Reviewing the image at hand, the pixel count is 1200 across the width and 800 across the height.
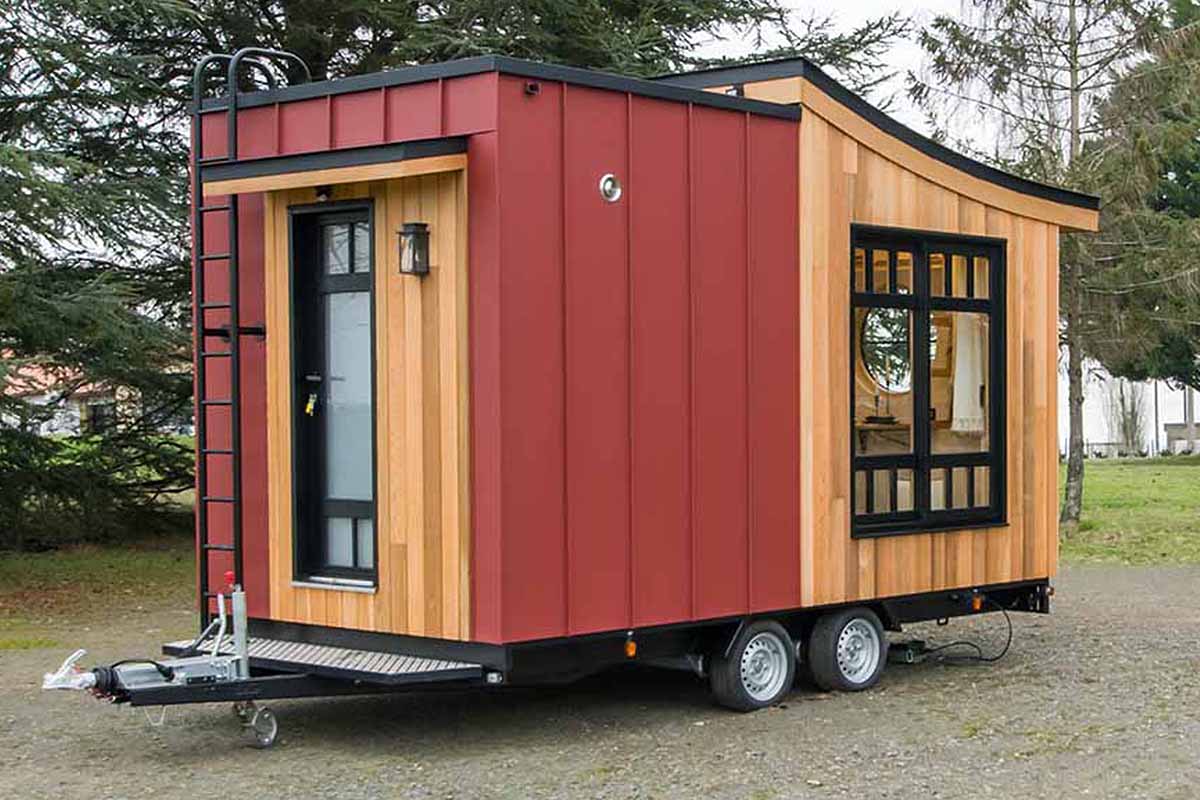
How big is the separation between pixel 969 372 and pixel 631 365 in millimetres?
2984

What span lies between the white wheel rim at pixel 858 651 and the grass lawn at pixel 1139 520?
987cm

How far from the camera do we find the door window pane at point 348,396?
8969 mm

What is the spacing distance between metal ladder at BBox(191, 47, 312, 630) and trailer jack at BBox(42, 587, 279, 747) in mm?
647

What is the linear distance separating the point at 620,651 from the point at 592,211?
2.20m

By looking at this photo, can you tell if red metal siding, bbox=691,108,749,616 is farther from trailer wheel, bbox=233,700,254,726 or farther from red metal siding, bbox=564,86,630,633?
trailer wheel, bbox=233,700,254,726

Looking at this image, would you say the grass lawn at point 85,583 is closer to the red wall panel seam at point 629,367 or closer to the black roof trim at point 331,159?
the black roof trim at point 331,159

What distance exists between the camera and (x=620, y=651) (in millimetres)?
8797

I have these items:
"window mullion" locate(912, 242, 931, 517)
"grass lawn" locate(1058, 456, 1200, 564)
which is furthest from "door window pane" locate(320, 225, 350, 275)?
"grass lawn" locate(1058, 456, 1200, 564)

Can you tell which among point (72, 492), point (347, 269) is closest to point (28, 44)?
point (72, 492)

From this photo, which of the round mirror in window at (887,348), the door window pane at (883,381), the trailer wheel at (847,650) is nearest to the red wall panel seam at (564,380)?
the trailer wheel at (847,650)

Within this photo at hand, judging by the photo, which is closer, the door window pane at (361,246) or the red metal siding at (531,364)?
the red metal siding at (531,364)

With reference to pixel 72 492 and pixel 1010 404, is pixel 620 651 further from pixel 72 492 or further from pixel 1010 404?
pixel 72 492

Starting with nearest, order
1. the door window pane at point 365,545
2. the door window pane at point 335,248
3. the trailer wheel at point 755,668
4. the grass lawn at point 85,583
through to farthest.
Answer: the door window pane at point 365,545 < the door window pane at point 335,248 < the trailer wheel at point 755,668 < the grass lawn at point 85,583

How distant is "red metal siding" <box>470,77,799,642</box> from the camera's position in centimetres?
831
